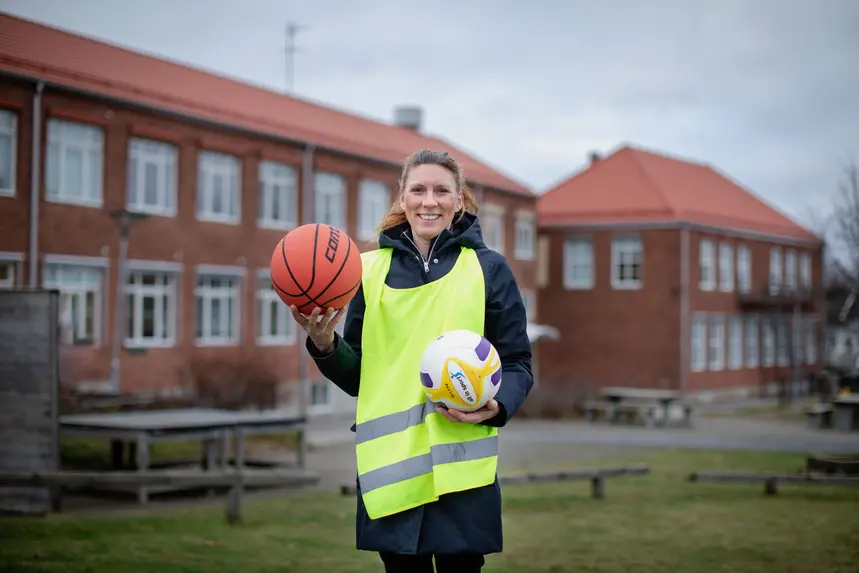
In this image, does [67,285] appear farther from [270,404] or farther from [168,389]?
[270,404]

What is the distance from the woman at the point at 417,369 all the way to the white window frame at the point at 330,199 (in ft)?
89.1

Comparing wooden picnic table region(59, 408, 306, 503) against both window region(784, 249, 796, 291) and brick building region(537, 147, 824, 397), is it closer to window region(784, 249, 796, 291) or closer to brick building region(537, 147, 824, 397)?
brick building region(537, 147, 824, 397)

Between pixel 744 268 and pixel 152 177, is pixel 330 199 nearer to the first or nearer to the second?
pixel 152 177

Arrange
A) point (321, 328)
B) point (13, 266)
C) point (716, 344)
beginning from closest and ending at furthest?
point (321, 328), point (13, 266), point (716, 344)

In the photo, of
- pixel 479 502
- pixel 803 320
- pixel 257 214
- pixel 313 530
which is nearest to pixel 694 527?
pixel 313 530

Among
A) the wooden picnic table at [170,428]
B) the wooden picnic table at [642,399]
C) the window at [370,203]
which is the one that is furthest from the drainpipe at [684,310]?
the wooden picnic table at [170,428]

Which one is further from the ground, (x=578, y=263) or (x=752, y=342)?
(x=578, y=263)

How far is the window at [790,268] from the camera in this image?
Result: 165ft

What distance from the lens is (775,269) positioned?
49.2 metres

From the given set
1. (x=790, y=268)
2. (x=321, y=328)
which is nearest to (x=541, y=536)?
(x=321, y=328)

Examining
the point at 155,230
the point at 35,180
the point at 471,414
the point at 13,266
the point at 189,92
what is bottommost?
the point at 471,414

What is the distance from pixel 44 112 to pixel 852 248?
22783 millimetres

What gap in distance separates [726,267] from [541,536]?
3609 centimetres

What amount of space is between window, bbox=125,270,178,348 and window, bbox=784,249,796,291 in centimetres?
3244
